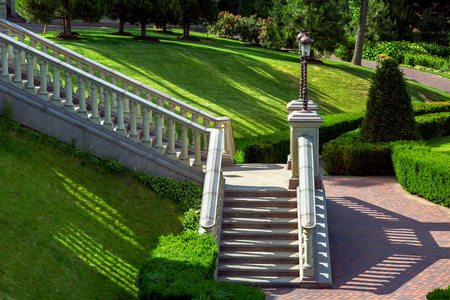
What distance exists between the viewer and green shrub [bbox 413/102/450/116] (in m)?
28.2

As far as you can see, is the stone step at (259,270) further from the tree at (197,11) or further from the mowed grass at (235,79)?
the tree at (197,11)

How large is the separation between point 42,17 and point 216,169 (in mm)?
17764

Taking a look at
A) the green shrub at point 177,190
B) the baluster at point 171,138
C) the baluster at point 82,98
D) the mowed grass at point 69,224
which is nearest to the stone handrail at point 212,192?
the green shrub at point 177,190

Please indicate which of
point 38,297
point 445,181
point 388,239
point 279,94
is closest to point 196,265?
point 38,297

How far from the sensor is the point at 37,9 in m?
26.6

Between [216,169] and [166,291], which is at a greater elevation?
[216,169]

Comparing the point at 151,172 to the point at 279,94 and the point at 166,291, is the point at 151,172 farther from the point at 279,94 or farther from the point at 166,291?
the point at 279,94

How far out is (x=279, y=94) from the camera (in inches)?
1148

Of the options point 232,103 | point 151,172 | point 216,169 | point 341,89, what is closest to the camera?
point 216,169

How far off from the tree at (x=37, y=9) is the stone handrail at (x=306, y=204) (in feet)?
57.4

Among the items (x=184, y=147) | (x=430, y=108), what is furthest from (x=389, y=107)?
(x=184, y=147)

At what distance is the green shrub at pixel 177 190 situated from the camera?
12.9 metres

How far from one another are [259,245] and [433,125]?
52.2 ft

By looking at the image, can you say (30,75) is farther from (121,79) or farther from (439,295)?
(439,295)
